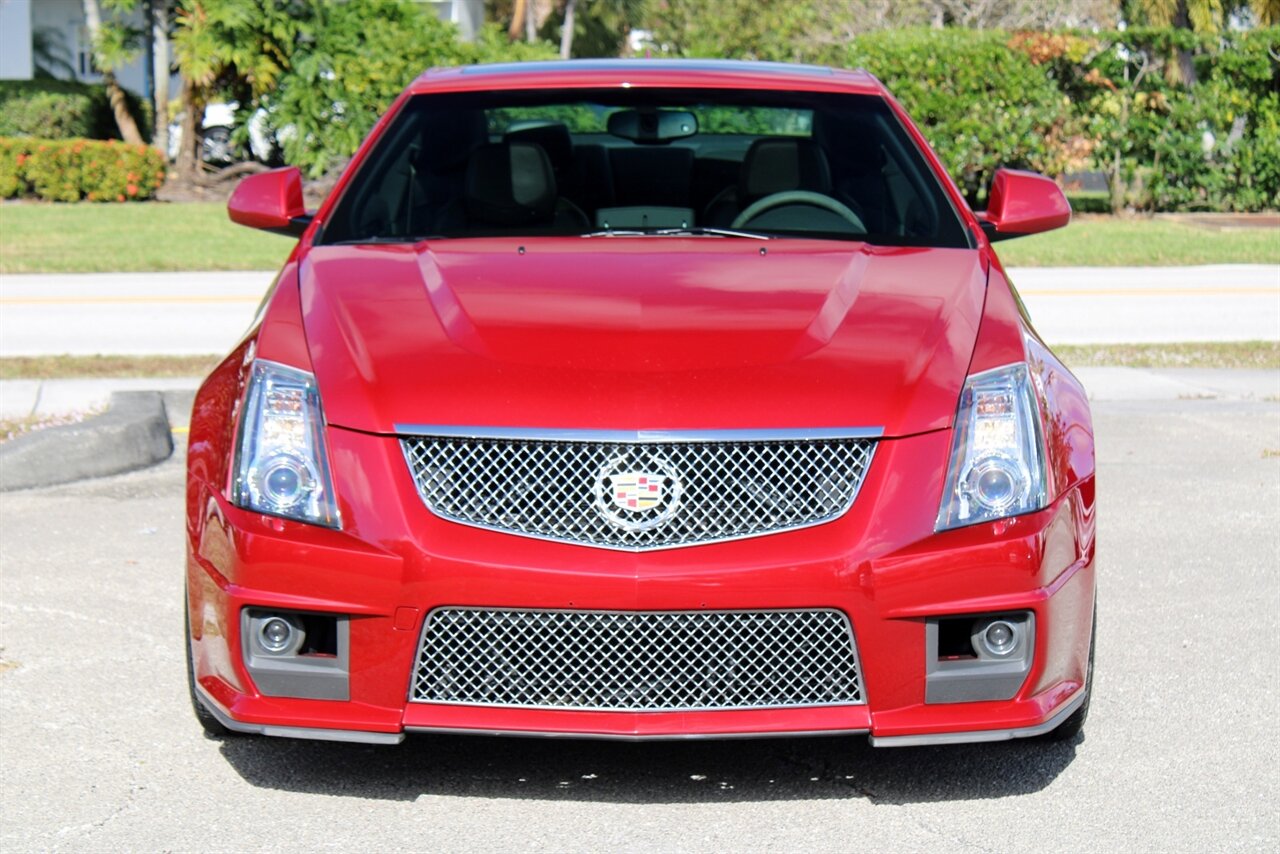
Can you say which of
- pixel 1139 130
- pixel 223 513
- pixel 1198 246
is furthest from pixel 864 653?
pixel 1139 130

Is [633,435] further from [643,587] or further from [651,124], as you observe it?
[651,124]

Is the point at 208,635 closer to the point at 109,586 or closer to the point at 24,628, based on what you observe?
the point at 24,628

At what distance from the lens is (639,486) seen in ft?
12.4

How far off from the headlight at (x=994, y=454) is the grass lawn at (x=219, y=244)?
1257cm

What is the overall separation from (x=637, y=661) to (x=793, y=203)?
2.00 metres

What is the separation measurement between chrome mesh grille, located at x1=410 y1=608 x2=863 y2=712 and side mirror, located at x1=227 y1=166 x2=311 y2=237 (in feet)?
6.65

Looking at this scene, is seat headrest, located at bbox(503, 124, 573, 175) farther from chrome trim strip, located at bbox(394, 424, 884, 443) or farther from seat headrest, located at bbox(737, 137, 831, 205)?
chrome trim strip, located at bbox(394, 424, 884, 443)

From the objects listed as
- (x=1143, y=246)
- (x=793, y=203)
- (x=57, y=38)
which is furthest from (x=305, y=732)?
(x=57, y=38)

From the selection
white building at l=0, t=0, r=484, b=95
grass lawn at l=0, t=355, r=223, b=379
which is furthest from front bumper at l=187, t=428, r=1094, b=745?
white building at l=0, t=0, r=484, b=95

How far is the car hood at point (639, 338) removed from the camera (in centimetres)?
383

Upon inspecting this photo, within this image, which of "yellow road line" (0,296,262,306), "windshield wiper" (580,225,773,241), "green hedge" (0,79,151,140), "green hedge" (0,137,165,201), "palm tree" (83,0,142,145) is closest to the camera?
"windshield wiper" (580,225,773,241)

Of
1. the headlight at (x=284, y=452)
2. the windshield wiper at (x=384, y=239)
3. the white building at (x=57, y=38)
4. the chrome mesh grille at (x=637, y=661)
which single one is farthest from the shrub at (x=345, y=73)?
the chrome mesh grille at (x=637, y=661)

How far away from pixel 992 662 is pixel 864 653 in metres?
0.29

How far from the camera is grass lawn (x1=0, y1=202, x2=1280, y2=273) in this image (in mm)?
16359
